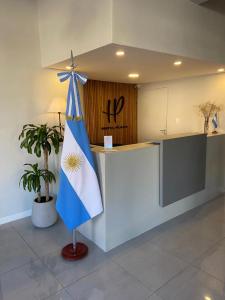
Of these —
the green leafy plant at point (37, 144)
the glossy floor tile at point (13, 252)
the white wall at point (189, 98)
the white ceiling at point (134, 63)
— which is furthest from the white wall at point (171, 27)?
the glossy floor tile at point (13, 252)

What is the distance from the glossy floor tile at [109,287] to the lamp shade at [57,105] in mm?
2543

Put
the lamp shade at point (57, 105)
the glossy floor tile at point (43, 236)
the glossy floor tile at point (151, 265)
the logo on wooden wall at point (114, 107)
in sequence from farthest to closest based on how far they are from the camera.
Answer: the logo on wooden wall at point (114, 107) < the lamp shade at point (57, 105) < the glossy floor tile at point (43, 236) < the glossy floor tile at point (151, 265)

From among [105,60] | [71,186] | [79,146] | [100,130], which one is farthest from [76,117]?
[100,130]

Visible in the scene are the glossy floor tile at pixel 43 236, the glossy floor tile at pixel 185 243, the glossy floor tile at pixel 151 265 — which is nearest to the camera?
the glossy floor tile at pixel 151 265

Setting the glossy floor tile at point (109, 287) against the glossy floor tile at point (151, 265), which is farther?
the glossy floor tile at point (151, 265)

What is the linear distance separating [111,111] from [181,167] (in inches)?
97.3

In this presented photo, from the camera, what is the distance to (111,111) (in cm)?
524

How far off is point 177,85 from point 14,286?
14.8ft

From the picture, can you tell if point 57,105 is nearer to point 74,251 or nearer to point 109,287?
point 74,251

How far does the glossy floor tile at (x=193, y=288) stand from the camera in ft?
6.45

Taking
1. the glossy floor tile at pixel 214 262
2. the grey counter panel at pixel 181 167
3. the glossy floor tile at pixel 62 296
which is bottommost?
the glossy floor tile at pixel 62 296

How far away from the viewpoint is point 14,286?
2109 mm

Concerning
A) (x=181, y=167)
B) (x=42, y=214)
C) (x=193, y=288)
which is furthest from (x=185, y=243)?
(x=42, y=214)

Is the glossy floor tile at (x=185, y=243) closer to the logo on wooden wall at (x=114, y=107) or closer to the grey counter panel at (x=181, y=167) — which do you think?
the grey counter panel at (x=181, y=167)
